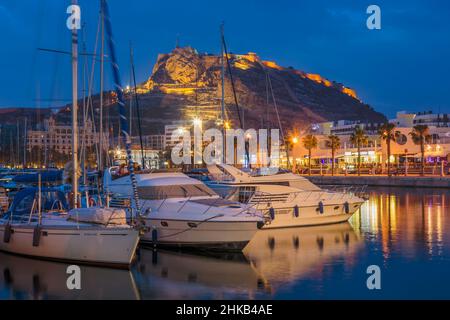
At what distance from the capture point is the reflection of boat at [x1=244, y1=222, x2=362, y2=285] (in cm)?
1819

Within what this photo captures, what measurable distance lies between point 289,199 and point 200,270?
962 cm

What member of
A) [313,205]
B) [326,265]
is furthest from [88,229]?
[313,205]

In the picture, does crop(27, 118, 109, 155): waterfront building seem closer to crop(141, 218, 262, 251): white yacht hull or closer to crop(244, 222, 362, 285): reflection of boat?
crop(141, 218, 262, 251): white yacht hull

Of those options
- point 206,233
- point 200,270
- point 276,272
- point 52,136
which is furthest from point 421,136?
point 200,270

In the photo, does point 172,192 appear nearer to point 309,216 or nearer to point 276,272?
point 276,272

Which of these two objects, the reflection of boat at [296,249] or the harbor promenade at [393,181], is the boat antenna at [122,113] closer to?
the reflection of boat at [296,249]

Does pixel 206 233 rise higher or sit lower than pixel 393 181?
lower

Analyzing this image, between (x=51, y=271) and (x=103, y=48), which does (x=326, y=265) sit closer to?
(x=51, y=271)

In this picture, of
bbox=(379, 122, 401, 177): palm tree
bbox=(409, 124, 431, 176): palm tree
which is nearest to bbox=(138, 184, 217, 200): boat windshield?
bbox=(409, 124, 431, 176): palm tree

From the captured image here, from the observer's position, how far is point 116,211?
60.8 feet

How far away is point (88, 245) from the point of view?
701 inches

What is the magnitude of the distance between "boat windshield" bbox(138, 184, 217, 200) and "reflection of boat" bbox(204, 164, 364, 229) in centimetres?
377

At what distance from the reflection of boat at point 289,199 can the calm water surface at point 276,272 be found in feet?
4.83
